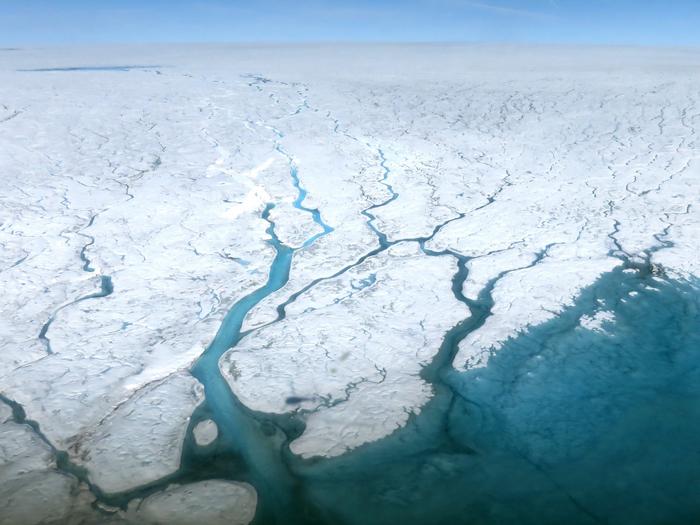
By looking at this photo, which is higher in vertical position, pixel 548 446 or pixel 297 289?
pixel 297 289

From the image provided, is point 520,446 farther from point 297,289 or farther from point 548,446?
point 297,289

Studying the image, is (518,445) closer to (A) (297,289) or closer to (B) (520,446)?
(B) (520,446)

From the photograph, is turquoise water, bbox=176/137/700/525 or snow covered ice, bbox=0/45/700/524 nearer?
turquoise water, bbox=176/137/700/525

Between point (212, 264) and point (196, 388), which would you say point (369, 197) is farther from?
point (196, 388)

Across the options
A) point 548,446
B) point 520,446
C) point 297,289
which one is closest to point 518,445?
point 520,446

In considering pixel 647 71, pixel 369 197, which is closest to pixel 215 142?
pixel 369 197

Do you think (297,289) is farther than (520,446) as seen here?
Yes

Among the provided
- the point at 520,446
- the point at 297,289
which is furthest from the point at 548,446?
the point at 297,289

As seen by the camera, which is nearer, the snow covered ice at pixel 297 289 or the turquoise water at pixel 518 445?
the turquoise water at pixel 518 445

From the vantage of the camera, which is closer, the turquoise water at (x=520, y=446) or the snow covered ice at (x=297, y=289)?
the turquoise water at (x=520, y=446)
